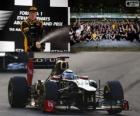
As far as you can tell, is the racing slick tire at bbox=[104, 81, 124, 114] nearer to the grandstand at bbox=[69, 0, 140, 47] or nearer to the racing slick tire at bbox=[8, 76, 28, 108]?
the racing slick tire at bbox=[8, 76, 28, 108]

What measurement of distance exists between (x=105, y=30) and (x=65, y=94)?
38.5 feet

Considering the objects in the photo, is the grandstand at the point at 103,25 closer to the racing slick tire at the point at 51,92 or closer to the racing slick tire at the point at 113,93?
the racing slick tire at the point at 113,93

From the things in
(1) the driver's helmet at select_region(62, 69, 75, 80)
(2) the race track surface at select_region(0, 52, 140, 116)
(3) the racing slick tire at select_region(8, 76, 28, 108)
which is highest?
(1) the driver's helmet at select_region(62, 69, 75, 80)

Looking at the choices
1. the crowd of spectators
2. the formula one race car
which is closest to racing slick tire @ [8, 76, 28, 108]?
the formula one race car

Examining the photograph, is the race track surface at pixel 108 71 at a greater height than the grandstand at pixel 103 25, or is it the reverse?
the grandstand at pixel 103 25

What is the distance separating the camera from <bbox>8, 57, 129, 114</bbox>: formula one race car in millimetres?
11219

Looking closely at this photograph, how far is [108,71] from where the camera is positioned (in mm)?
19000

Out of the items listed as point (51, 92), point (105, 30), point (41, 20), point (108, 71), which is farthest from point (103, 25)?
point (51, 92)

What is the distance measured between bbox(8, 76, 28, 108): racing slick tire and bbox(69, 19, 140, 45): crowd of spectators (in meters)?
10.3

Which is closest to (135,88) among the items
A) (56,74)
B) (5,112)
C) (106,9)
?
(56,74)

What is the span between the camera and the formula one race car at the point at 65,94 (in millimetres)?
11219

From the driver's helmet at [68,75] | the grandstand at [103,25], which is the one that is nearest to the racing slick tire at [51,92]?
the driver's helmet at [68,75]

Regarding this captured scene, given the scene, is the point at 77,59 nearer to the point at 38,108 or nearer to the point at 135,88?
the point at 135,88

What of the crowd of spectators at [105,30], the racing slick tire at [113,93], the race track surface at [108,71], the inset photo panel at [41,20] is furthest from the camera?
the crowd of spectators at [105,30]
